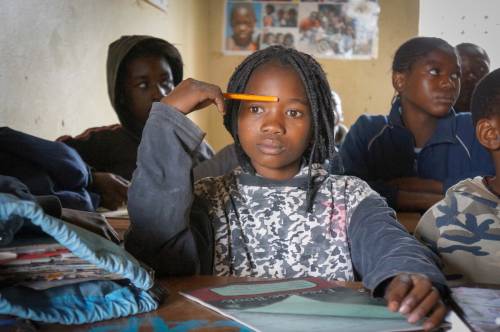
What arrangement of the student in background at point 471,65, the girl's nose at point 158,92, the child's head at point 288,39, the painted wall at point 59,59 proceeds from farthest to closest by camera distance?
the child's head at point 288,39 → the student in background at point 471,65 → the girl's nose at point 158,92 → the painted wall at point 59,59

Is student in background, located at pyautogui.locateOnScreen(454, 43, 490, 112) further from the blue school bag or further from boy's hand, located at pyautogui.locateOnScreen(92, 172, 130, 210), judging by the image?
the blue school bag

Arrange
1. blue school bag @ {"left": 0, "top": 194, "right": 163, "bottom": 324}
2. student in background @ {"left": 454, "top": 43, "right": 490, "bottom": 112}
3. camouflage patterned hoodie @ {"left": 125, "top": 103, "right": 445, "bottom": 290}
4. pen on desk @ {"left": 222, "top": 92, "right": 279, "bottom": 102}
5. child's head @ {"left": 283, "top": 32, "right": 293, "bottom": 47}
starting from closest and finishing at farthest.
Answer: blue school bag @ {"left": 0, "top": 194, "right": 163, "bottom": 324}, camouflage patterned hoodie @ {"left": 125, "top": 103, "right": 445, "bottom": 290}, pen on desk @ {"left": 222, "top": 92, "right": 279, "bottom": 102}, student in background @ {"left": 454, "top": 43, "right": 490, "bottom": 112}, child's head @ {"left": 283, "top": 32, "right": 293, "bottom": 47}

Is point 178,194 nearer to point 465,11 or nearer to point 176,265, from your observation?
point 176,265

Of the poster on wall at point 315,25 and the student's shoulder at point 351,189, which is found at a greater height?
the poster on wall at point 315,25

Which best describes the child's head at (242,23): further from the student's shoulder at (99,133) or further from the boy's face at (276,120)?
the boy's face at (276,120)

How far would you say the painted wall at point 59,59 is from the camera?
212 cm

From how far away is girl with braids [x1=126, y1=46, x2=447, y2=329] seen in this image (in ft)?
3.44

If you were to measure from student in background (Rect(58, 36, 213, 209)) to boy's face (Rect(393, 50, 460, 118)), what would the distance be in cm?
100

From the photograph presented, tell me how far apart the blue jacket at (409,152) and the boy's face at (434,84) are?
0.07m

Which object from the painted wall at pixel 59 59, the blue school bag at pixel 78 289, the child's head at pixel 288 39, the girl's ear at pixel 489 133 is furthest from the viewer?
the child's head at pixel 288 39

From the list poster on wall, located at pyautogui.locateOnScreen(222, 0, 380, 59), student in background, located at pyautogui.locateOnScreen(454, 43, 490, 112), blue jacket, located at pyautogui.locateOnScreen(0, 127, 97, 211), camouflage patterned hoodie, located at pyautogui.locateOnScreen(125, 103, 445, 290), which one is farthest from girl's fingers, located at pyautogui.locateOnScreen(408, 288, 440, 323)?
poster on wall, located at pyautogui.locateOnScreen(222, 0, 380, 59)

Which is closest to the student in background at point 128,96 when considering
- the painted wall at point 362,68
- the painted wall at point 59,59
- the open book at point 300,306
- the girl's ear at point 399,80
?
the painted wall at point 59,59

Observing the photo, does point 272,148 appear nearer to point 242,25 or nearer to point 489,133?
A: point 489,133

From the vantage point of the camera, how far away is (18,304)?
2.31ft
